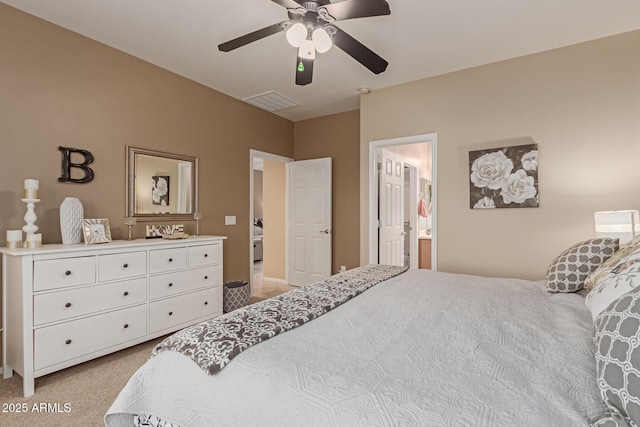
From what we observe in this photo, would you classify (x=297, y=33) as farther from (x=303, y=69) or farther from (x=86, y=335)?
(x=86, y=335)

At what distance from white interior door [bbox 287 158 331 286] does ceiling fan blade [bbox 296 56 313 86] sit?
2.27m

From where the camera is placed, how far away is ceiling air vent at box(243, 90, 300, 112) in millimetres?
3954

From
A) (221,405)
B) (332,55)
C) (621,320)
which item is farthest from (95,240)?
(621,320)

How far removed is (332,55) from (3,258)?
3.11 m

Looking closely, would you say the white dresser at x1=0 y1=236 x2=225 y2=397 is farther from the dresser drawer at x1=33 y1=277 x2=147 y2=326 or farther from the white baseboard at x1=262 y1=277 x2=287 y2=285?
the white baseboard at x1=262 y1=277 x2=287 y2=285

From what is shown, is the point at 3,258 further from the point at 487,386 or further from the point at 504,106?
the point at 504,106

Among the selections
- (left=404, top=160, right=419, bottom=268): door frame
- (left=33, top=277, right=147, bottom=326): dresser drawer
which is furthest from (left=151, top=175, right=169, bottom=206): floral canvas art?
(left=404, top=160, right=419, bottom=268): door frame

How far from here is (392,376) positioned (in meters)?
0.88

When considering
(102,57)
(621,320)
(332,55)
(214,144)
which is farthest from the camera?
(214,144)

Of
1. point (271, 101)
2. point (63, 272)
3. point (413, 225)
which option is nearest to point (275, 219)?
point (271, 101)

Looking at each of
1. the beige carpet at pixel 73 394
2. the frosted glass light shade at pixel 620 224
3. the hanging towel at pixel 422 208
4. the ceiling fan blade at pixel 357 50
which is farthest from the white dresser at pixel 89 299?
the hanging towel at pixel 422 208

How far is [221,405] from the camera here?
0.91 meters

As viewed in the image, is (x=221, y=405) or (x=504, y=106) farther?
(x=504, y=106)

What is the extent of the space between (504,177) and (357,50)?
1988 mm
